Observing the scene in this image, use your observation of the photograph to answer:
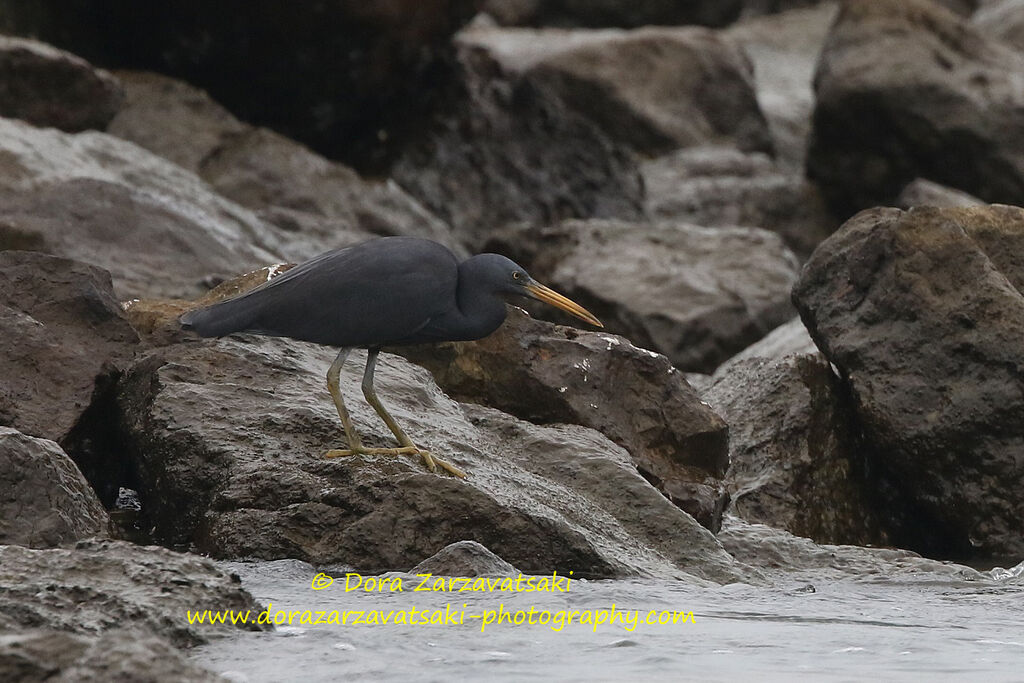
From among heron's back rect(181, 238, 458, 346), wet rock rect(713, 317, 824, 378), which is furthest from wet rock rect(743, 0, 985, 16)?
heron's back rect(181, 238, 458, 346)

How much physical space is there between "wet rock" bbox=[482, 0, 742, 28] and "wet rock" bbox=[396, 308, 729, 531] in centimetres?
2041

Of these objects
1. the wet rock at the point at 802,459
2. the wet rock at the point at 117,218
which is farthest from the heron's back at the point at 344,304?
the wet rock at the point at 117,218

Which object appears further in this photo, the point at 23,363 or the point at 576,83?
the point at 576,83

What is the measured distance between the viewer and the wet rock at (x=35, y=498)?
577 centimetres

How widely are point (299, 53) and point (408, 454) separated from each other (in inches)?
390

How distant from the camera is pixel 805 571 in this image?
7.37 metres

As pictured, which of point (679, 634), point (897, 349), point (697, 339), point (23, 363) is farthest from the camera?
point (697, 339)

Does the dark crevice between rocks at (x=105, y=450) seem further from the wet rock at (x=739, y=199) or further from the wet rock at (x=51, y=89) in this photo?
the wet rock at (x=739, y=199)

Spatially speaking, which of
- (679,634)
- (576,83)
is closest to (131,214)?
(679,634)

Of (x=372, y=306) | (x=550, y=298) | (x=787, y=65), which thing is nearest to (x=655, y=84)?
(x=787, y=65)

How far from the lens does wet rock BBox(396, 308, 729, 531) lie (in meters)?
7.58

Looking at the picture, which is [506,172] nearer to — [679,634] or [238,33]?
[238,33]

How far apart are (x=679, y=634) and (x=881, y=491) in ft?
10.7

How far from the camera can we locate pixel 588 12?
91.6 feet
